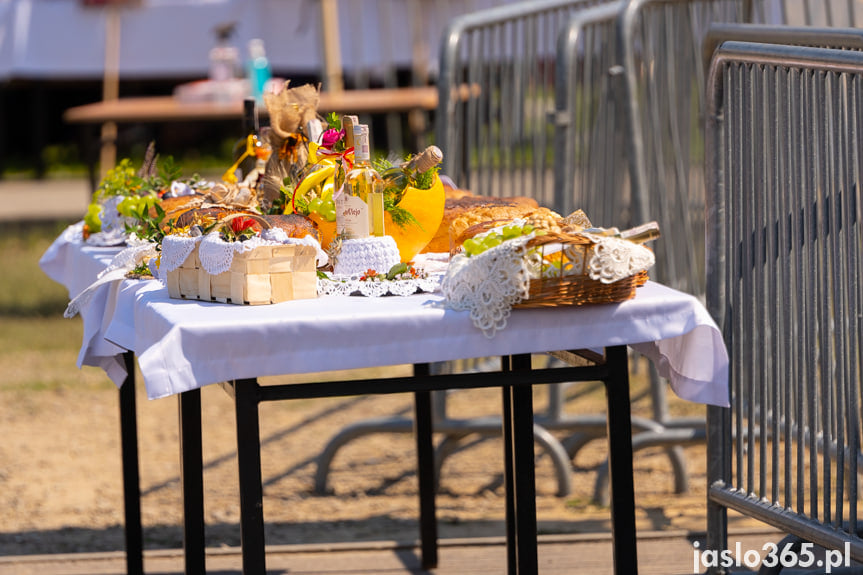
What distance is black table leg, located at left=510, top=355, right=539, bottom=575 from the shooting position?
2541 mm

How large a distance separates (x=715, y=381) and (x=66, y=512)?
276cm

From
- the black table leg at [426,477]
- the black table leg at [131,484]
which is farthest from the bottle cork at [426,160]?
the black table leg at [131,484]

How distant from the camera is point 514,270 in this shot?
6.98ft

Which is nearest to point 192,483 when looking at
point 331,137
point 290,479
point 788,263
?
point 331,137

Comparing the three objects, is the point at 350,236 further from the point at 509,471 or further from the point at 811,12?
the point at 811,12

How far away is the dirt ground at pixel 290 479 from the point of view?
4098 mm

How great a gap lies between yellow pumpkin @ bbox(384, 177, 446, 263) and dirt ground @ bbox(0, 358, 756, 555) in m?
1.62

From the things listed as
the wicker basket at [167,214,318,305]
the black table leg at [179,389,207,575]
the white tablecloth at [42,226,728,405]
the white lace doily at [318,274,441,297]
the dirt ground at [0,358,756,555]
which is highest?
the wicker basket at [167,214,318,305]

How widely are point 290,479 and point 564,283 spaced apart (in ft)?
8.97

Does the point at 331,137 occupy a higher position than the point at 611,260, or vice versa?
the point at 331,137

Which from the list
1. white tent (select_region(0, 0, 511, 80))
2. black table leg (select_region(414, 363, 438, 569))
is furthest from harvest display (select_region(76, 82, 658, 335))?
white tent (select_region(0, 0, 511, 80))

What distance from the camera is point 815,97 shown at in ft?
8.38

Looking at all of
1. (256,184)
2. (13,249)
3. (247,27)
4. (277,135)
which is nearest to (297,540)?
(256,184)

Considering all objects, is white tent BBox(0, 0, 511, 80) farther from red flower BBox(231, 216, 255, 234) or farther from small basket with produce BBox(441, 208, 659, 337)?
small basket with produce BBox(441, 208, 659, 337)
